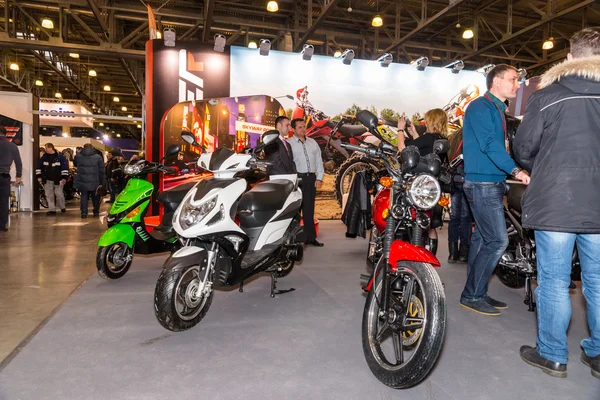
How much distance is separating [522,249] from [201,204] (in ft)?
7.73

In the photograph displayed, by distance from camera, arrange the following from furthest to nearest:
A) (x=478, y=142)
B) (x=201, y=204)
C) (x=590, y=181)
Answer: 1. (x=478, y=142)
2. (x=201, y=204)
3. (x=590, y=181)

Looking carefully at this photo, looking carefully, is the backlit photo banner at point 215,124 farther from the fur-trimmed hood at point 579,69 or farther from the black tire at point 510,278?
the fur-trimmed hood at point 579,69

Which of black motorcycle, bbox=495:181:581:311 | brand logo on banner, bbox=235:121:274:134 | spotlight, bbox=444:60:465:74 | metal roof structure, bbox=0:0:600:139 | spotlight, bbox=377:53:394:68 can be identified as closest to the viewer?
black motorcycle, bbox=495:181:581:311

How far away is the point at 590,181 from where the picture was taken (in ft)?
6.24

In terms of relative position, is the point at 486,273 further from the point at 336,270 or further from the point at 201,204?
the point at 201,204

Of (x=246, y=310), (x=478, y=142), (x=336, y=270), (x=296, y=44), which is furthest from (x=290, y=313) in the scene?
(x=296, y=44)

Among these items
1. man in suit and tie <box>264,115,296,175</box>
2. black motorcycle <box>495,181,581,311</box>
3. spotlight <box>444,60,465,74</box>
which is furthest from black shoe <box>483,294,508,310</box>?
spotlight <box>444,60,465,74</box>

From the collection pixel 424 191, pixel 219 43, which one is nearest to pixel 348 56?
pixel 219 43

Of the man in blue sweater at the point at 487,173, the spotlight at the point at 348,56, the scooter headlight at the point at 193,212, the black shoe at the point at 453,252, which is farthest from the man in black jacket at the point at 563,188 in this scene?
the spotlight at the point at 348,56

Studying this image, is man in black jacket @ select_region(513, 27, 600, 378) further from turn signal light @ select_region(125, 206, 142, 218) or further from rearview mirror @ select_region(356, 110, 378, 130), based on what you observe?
turn signal light @ select_region(125, 206, 142, 218)

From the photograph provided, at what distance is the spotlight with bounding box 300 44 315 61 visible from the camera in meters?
7.82

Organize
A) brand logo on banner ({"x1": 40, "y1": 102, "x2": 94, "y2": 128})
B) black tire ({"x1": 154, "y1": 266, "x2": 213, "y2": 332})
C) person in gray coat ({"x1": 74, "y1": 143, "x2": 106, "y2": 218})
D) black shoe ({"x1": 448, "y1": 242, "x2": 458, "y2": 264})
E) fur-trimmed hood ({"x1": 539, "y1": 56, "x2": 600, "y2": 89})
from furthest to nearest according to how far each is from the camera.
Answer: brand logo on banner ({"x1": 40, "y1": 102, "x2": 94, "y2": 128}) → person in gray coat ({"x1": 74, "y1": 143, "x2": 106, "y2": 218}) → black shoe ({"x1": 448, "y1": 242, "x2": 458, "y2": 264}) → black tire ({"x1": 154, "y1": 266, "x2": 213, "y2": 332}) → fur-trimmed hood ({"x1": 539, "y1": 56, "x2": 600, "y2": 89})

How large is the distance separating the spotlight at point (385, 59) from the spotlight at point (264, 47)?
7.26 feet

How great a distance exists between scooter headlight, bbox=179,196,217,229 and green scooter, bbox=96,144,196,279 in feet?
3.65
